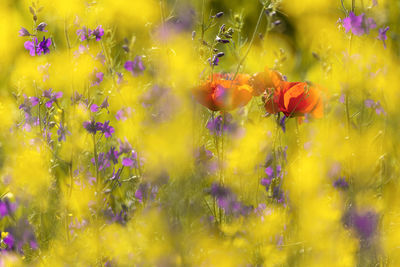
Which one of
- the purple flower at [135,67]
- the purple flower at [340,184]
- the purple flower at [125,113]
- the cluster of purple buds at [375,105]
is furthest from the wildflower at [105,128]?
the cluster of purple buds at [375,105]

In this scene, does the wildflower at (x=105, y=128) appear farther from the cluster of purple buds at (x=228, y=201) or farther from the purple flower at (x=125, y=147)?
the cluster of purple buds at (x=228, y=201)

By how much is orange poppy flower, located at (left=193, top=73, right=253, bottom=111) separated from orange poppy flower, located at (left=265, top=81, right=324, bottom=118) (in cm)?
6

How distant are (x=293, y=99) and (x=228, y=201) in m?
0.29

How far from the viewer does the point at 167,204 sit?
1.00 meters

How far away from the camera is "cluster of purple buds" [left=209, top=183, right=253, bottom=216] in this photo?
1180 mm

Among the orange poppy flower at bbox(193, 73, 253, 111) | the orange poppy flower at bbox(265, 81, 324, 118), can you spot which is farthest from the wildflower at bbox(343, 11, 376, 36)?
the orange poppy flower at bbox(193, 73, 253, 111)

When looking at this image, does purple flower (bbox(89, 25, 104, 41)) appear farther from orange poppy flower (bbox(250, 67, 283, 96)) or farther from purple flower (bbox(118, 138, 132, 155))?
orange poppy flower (bbox(250, 67, 283, 96))

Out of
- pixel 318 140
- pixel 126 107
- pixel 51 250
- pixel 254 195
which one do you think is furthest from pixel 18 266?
pixel 318 140

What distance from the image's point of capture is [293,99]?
1.33 metres

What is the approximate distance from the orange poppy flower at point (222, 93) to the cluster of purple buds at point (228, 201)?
0.17m

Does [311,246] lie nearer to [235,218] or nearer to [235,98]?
[235,218]

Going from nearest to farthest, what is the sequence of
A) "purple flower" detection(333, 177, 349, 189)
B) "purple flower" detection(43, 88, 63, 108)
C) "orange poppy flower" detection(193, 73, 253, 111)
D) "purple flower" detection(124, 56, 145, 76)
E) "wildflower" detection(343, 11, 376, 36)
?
1. "orange poppy flower" detection(193, 73, 253, 111)
2. "wildflower" detection(343, 11, 376, 36)
3. "purple flower" detection(333, 177, 349, 189)
4. "purple flower" detection(43, 88, 63, 108)
5. "purple flower" detection(124, 56, 145, 76)

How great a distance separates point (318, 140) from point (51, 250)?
2.23 ft

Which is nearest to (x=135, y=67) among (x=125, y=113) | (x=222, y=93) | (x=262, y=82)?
(x=125, y=113)
